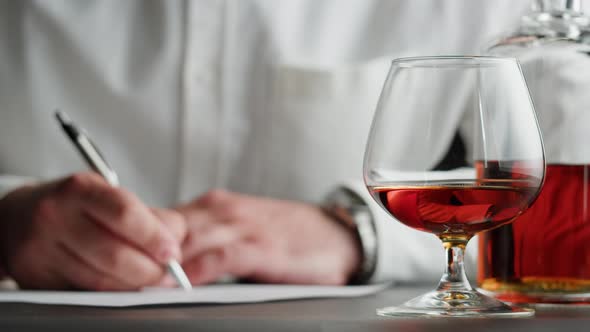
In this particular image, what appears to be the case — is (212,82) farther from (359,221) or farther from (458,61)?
(458,61)

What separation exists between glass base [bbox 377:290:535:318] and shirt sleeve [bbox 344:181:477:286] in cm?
46

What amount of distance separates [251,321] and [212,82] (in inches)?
30.1

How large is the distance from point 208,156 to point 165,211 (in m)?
0.34

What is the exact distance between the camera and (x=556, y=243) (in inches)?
20.3

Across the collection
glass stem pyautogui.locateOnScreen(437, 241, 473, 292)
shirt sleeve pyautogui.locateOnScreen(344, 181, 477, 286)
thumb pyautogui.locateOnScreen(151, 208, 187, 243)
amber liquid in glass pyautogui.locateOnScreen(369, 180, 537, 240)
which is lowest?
shirt sleeve pyautogui.locateOnScreen(344, 181, 477, 286)

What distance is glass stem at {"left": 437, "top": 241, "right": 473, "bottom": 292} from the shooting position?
0.44m

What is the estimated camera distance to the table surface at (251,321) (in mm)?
378

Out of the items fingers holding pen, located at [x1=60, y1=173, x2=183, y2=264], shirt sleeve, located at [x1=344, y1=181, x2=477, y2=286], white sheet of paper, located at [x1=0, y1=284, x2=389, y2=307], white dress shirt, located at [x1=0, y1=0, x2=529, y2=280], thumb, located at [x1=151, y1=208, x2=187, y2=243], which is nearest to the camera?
white sheet of paper, located at [x1=0, y1=284, x2=389, y2=307]

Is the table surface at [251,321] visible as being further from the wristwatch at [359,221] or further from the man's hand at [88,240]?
the wristwatch at [359,221]

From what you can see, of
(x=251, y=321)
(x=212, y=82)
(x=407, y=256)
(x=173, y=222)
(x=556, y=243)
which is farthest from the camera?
(x=212, y=82)

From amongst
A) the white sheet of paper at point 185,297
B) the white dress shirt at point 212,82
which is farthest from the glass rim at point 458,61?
the white dress shirt at point 212,82

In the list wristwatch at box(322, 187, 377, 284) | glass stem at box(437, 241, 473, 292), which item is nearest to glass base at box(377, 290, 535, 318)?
glass stem at box(437, 241, 473, 292)

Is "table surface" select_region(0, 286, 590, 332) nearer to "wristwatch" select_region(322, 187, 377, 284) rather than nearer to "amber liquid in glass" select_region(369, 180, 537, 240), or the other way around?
"amber liquid in glass" select_region(369, 180, 537, 240)

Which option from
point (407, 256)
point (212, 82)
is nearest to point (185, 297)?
point (407, 256)
